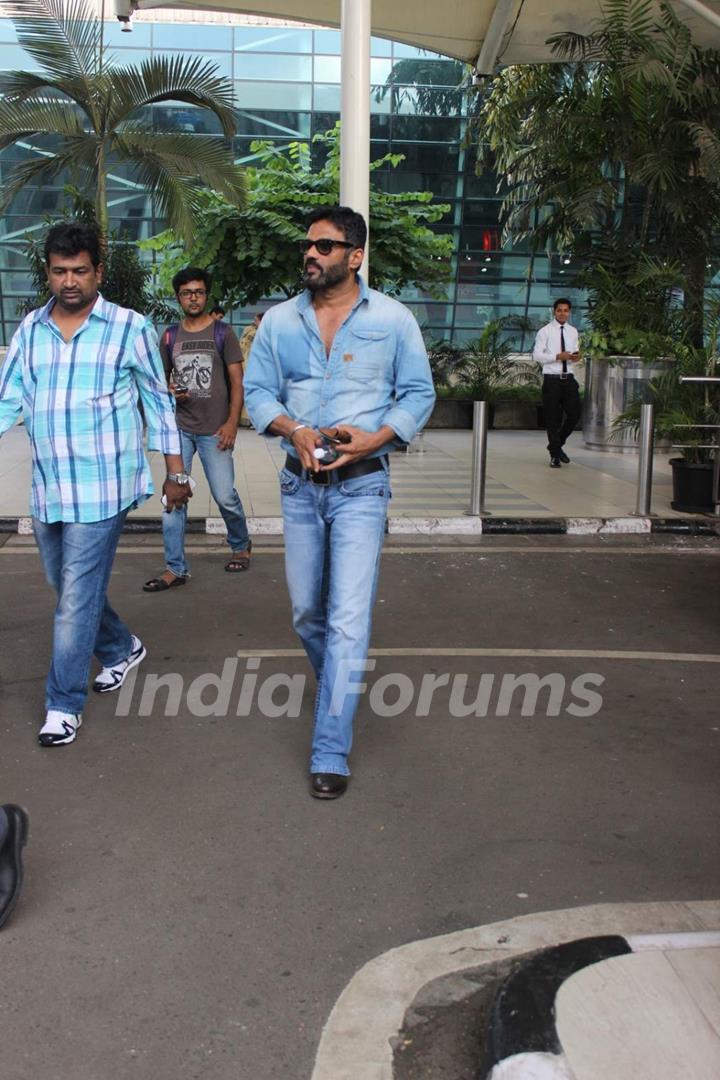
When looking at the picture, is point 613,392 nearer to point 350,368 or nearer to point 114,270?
point 114,270

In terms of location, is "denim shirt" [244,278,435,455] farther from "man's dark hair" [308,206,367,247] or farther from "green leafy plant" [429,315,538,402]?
"green leafy plant" [429,315,538,402]

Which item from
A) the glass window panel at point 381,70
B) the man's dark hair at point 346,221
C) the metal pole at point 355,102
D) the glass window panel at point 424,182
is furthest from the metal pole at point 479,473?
the glass window panel at point 381,70

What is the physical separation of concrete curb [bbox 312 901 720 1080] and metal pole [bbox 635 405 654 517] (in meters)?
7.55

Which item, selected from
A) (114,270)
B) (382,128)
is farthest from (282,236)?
(382,128)

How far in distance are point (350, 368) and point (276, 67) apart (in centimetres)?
2689

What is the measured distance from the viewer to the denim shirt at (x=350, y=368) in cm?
446

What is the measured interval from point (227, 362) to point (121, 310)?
2889 mm

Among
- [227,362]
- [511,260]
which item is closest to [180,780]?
[227,362]

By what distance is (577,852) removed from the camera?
12.8ft

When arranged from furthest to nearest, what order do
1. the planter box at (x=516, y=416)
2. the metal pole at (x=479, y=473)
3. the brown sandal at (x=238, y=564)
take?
1. the planter box at (x=516, y=416)
2. the metal pole at (x=479, y=473)
3. the brown sandal at (x=238, y=564)

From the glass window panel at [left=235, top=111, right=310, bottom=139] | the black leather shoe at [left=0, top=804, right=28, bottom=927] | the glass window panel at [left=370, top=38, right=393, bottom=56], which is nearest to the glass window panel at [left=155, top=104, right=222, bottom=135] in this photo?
the glass window panel at [left=235, top=111, right=310, bottom=139]

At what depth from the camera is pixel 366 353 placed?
4465mm

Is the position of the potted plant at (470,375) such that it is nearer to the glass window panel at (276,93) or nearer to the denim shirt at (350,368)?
the glass window panel at (276,93)

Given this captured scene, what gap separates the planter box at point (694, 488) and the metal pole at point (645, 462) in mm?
367
